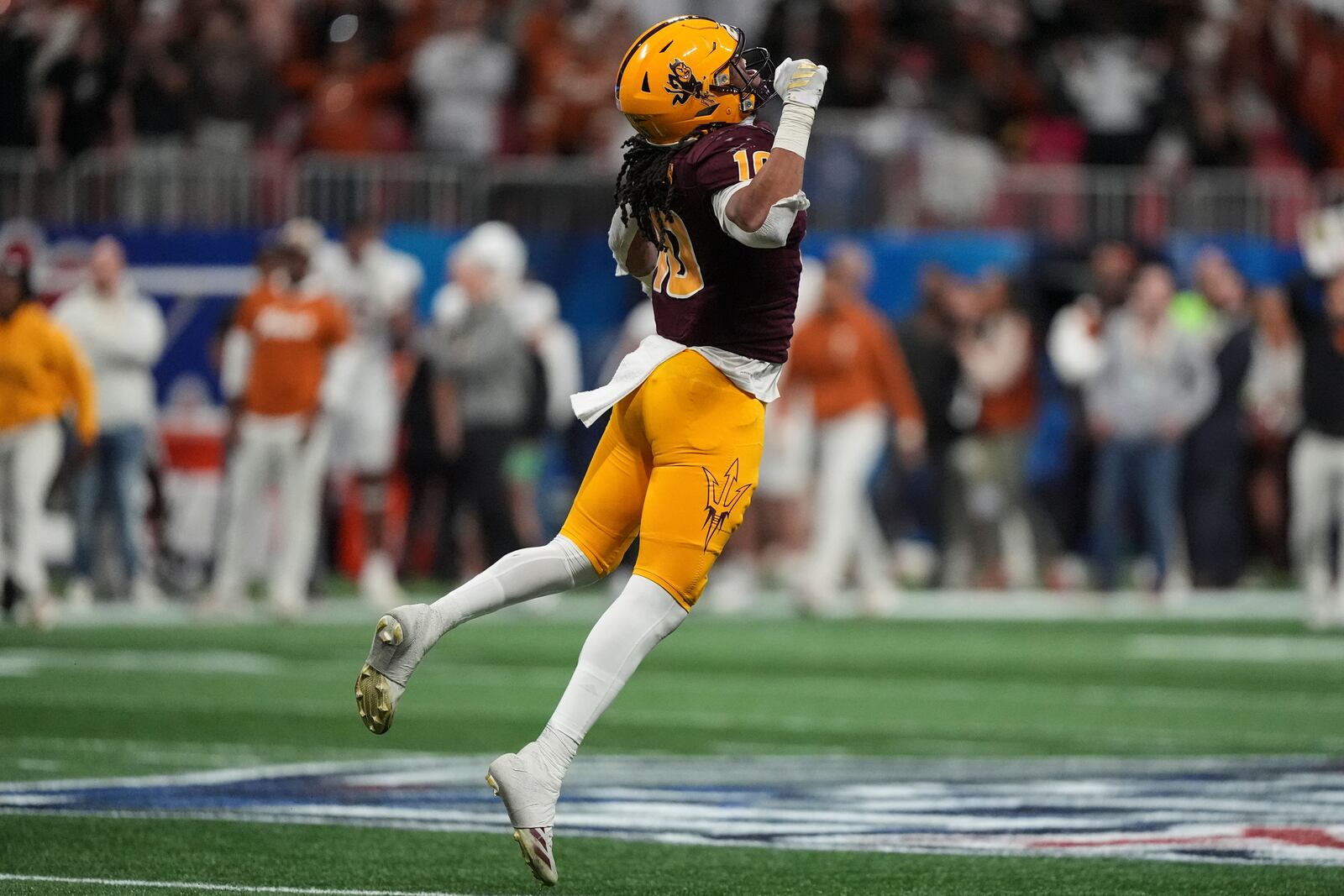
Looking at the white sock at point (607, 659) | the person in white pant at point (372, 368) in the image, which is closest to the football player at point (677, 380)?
the white sock at point (607, 659)

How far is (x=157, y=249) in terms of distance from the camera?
741 inches

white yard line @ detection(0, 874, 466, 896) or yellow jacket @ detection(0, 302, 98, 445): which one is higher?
white yard line @ detection(0, 874, 466, 896)

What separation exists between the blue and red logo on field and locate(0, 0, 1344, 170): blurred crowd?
11618 millimetres

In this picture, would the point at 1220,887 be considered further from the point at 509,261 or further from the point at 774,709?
the point at 509,261

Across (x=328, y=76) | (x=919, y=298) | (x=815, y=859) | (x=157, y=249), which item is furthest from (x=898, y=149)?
(x=815, y=859)

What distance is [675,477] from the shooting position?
610 centimetres

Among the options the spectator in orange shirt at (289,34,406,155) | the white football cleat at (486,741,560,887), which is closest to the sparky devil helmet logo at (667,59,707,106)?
the white football cleat at (486,741,560,887)

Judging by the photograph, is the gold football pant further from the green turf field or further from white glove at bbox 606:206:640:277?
the green turf field

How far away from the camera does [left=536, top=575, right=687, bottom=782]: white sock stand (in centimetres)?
591

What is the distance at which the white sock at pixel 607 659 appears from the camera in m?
5.91

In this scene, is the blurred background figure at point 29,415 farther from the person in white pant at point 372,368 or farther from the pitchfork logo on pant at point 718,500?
the pitchfork logo on pant at point 718,500

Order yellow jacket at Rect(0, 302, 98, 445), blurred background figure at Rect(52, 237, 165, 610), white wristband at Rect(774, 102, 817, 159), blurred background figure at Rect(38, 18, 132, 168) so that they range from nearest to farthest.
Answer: white wristband at Rect(774, 102, 817, 159) → yellow jacket at Rect(0, 302, 98, 445) → blurred background figure at Rect(52, 237, 165, 610) → blurred background figure at Rect(38, 18, 132, 168)

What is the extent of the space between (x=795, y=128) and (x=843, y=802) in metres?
2.69

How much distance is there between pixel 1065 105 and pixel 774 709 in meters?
12.8
